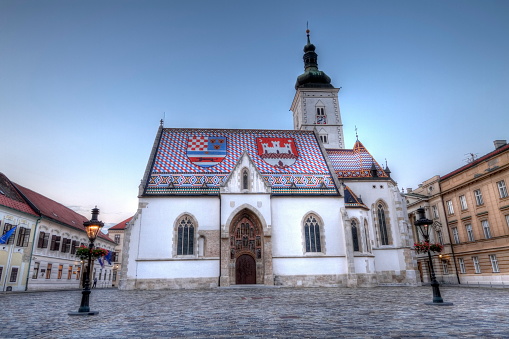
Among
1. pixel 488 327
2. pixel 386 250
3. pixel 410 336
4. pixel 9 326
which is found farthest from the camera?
pixel 386 250

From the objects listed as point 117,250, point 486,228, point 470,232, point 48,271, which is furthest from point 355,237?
point 117,250

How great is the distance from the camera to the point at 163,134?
3419cm

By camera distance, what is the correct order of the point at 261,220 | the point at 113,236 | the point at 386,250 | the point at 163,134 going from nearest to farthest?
1. the point at 261,220
2. the point at 386,250
3. the point at 163,134
4. the point at 113,236

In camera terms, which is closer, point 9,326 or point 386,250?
point 9,326

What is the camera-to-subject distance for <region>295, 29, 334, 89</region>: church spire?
151 ft

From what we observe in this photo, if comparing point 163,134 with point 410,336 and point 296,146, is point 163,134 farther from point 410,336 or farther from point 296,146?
point 410,336

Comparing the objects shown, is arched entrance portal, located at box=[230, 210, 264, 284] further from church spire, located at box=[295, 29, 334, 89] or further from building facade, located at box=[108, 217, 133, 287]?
building facade, located at box=[108, 217, 133, 287]

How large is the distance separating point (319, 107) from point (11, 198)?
35.8 m

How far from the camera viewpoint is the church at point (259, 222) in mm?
26531

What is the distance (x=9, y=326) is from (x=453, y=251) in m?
39.5

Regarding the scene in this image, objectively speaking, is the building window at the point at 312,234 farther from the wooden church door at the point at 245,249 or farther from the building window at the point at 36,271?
the building window at the point at 36,271

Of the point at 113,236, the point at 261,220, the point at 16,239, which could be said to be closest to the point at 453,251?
the point at 261,220

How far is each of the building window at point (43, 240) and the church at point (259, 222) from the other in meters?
12.3

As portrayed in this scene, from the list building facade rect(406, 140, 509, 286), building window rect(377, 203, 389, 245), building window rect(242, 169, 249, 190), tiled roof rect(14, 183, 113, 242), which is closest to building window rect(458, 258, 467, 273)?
building facade rect(406, 140, 509, 286)
